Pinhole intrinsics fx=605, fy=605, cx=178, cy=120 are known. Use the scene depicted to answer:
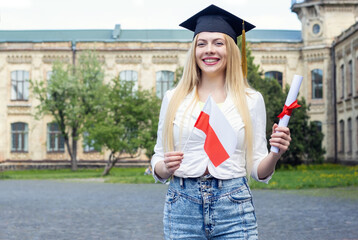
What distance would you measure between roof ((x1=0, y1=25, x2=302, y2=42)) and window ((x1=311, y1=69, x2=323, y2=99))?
4.48 m

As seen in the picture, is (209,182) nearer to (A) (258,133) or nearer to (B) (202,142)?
(B) (202,142)

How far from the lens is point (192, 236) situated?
3.42m

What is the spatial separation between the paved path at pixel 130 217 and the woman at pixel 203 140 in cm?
617

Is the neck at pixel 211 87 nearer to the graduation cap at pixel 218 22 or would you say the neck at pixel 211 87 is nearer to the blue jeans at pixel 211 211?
the graduation cap at pixel 218 22

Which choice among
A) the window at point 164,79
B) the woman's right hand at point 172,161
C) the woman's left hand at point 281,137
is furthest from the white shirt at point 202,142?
the window at point 164,79

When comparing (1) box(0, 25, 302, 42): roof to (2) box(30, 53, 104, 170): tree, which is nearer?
(2) box(30, 53, 104, 170): tree

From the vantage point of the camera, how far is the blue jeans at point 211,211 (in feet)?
11.1

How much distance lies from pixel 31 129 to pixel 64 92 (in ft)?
24.2

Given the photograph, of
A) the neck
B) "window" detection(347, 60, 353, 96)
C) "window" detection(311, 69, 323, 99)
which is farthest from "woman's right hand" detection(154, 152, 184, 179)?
"window" detection(311, 69, 323, 99)

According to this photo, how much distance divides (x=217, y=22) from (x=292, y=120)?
33223 mm

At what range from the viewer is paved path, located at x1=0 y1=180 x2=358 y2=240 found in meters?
9.99

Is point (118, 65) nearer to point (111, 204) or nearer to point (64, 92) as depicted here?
point (64, 92)

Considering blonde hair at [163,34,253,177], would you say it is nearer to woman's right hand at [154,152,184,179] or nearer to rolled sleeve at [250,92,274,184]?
rolled sleeve at [250,92,274,184]

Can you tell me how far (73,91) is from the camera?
4084cm
